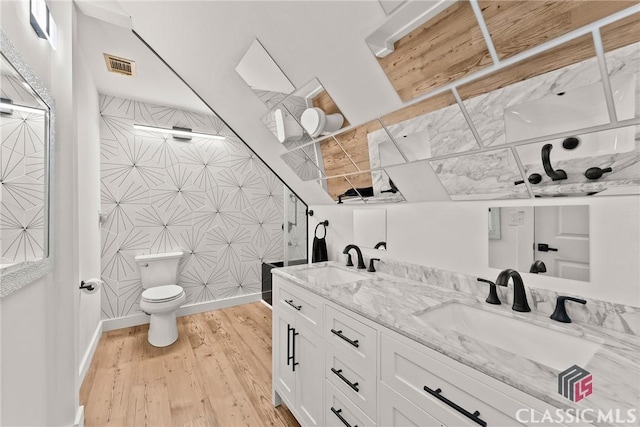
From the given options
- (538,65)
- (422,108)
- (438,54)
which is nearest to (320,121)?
(422,108)

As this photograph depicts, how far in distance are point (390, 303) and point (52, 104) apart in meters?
1.82

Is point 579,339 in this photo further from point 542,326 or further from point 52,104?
point 52,104

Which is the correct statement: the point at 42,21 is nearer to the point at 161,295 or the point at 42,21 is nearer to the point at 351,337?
the point at 351,337

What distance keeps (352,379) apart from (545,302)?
84 cm

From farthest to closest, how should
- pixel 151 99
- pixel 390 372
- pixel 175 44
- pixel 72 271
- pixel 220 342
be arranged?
pixel 151 99 < pixel 220 342 < pixel 175 44 < pixel 72 271 < pixel 390 372

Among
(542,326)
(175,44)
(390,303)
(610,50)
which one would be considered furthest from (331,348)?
(175,44)

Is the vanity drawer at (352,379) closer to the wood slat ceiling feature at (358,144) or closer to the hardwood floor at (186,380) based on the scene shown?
the hardwood floor at (186,380)

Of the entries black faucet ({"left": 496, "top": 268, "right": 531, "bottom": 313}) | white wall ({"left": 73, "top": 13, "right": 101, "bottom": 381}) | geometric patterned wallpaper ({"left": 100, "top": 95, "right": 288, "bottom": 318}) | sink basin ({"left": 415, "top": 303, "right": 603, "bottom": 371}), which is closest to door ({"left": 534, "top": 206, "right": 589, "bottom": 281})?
black faucet ({"left": 496, "top": 268, "right": 531, "bottom": 313})

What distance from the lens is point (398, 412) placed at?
0.97 meters

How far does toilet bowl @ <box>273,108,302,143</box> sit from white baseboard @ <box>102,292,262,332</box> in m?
2.59

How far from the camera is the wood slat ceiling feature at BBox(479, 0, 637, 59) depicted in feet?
2.45

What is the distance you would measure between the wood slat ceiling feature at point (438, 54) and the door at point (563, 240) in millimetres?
633

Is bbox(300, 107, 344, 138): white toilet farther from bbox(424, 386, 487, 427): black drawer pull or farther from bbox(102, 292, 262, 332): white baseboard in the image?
bbox(102, 292, 262, 332): white baseboard

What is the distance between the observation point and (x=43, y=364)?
126cm
